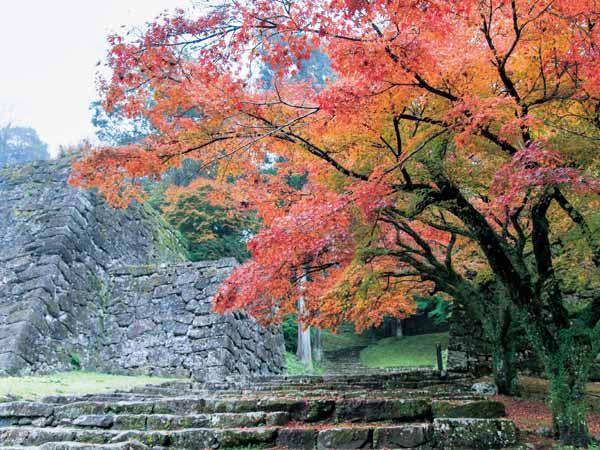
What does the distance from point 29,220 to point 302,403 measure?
A: 9.41 meters

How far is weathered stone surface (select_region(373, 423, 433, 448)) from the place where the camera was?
11.9ft

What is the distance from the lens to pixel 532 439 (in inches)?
167

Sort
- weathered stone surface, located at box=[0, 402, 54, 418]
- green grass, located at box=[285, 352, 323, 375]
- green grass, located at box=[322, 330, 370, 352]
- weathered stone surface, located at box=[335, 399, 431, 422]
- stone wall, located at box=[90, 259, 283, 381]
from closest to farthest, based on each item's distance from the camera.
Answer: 1. weathered stone surface, located at box=[335, 399, 431, 422]
2. weathered stone surface, located at box=[0, 402, 54, 418]
3. stone wall, located at box=[90, 259, 283, 381]
4. green grass, located at box=[285, 352, 323, 375]
5. green grass, located at box=[322, 330, 370, 352]

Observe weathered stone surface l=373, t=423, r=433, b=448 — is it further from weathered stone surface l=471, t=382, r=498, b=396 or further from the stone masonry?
the stone masonry

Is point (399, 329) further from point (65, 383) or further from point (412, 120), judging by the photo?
point (412, 120)

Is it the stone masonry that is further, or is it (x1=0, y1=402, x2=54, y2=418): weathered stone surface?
the stone masonry

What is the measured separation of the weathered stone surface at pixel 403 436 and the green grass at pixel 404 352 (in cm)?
1546

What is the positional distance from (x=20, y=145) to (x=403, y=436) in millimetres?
39069

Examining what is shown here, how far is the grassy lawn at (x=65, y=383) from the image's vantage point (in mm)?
6676

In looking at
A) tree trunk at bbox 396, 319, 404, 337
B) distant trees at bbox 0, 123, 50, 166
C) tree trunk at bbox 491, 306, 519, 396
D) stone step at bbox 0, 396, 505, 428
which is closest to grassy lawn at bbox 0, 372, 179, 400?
stone step at bbox 0, 396, 505, 428

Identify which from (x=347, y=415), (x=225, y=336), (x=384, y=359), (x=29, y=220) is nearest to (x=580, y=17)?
(x=347, y=415)

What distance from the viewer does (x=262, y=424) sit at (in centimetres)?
426

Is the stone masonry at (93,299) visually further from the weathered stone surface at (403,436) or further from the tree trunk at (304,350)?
the weathered stone surface at (403,436)

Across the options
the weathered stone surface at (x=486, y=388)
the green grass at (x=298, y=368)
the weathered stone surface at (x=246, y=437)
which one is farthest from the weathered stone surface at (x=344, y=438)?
the green grass at (x=298, y=368)
